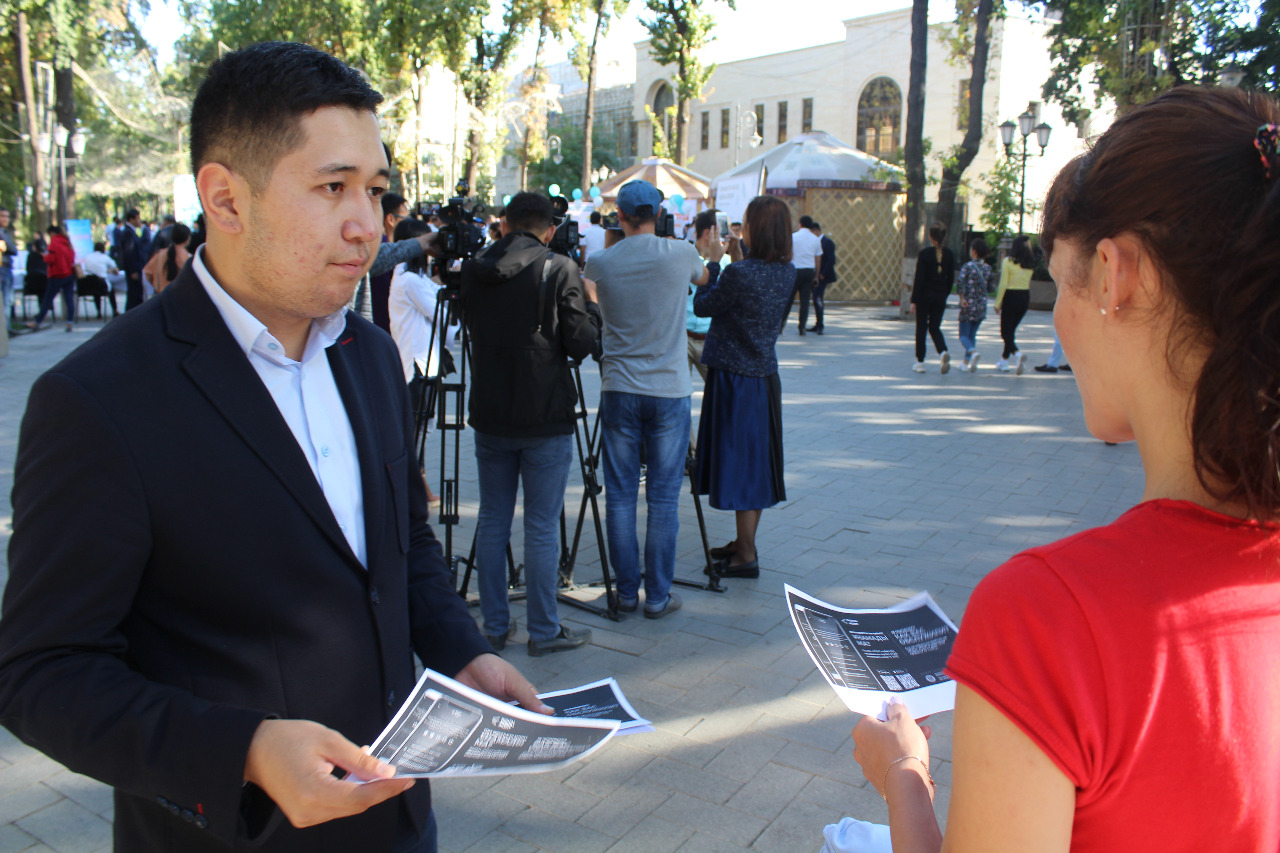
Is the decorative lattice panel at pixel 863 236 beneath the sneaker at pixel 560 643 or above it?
above

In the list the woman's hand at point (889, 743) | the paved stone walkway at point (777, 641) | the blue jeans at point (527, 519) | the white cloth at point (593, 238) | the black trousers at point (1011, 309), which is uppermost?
the white cloth at point (593, 238)

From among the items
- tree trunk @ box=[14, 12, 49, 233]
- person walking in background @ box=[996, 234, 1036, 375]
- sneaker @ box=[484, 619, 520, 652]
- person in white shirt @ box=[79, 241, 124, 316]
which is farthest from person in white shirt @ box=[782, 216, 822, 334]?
tree trunk @ box=[14, 12, 49, 233]

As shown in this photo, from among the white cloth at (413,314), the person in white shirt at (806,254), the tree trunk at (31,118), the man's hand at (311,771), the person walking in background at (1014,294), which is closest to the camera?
the man's hand at (311,771)

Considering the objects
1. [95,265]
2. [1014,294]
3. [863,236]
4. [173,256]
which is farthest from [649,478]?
[863,236]

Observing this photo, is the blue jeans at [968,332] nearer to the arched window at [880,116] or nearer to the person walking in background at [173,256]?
the person walking in background at [173,256]

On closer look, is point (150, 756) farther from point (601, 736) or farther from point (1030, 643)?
point (1030, 643)

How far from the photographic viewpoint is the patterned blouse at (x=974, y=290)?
40.8 ft

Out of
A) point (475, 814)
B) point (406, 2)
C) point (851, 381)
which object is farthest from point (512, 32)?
point (475, 814)

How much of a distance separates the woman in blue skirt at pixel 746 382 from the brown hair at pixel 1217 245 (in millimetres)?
4087

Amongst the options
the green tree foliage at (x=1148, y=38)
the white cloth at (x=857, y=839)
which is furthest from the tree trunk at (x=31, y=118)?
the white cloth at (x=857, y=839)

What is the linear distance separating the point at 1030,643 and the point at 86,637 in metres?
1.16

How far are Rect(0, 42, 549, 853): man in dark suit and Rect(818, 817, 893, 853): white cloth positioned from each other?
0.65 m

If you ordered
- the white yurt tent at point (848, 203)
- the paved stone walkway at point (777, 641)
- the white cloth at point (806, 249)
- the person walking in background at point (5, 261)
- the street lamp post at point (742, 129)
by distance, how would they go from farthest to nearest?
the street lamp post at point (742, 129)
the white yurt tent at point (848, 203)
the white cloth at point (806, 249)
the person walking in background at point (5, 261)
the paved stone walkway at point (777, 641)

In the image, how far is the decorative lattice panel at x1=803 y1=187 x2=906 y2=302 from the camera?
22.7m
